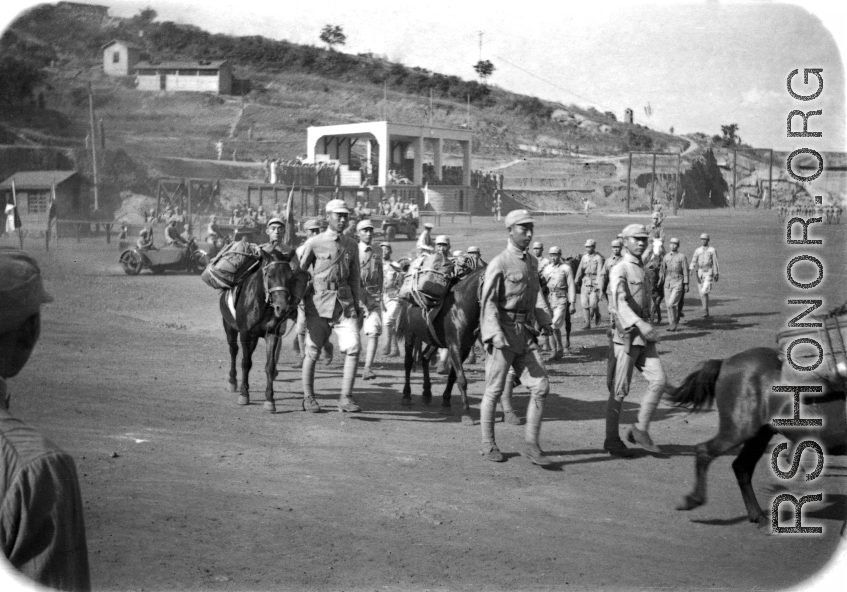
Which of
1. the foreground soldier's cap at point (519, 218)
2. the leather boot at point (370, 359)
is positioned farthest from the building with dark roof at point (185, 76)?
the foreground soldier's cap at point (519, 218)

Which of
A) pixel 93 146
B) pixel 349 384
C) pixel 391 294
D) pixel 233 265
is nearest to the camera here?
pixel 349 384

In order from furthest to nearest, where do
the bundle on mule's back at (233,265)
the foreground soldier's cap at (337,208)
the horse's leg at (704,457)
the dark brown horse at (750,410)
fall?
the bundle on mule's back at (233,265)
the foreground soldier's cap at (337,208)
the horse's leg at (704,457)
the dark brown horse at (750,410)

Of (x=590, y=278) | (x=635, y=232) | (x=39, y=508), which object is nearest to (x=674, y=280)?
(x=590, y=278)

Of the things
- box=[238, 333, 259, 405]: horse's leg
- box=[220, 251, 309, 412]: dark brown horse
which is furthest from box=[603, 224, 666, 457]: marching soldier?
box=[238, 333, 259, 405]: horse's leg

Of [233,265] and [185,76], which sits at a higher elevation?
[185,76]

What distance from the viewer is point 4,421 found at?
1.92 m

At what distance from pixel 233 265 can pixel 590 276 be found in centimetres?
717

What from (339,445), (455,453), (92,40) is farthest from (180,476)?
(92,40)

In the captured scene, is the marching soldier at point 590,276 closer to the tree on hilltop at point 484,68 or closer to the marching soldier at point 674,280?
the marching soldier at point 674,280

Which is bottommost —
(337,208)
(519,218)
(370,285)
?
(370,285)

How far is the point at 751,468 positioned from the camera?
6.14m

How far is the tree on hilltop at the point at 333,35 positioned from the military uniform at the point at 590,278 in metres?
5.64

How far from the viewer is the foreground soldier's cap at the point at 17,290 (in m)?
2.19

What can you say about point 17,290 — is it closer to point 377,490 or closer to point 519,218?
point 377,490
